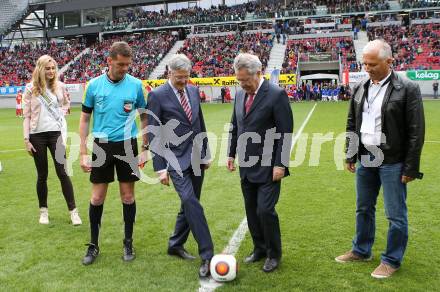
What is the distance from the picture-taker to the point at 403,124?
417 cm

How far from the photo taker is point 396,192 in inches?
166

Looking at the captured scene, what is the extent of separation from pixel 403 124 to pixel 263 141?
123 centimetres

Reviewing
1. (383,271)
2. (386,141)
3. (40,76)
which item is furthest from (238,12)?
(383,271)

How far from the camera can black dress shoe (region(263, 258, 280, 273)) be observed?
4543 mm

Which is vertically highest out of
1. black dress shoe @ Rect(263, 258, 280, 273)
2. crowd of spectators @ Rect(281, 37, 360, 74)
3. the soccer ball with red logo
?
crowd of spectators @ Rect(281, 37, 360, 74)

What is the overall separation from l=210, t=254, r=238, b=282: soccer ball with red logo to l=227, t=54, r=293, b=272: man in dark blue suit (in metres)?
0.41

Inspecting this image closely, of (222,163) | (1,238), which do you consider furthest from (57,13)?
(1,238)

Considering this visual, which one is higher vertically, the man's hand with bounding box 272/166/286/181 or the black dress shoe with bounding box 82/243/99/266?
the man's hand with bounding box 272/166/286/181

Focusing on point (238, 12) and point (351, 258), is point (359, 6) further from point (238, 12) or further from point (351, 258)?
point (351, 258)

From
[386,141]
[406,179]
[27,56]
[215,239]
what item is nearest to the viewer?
[406,179]

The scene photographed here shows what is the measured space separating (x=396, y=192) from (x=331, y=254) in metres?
1.10

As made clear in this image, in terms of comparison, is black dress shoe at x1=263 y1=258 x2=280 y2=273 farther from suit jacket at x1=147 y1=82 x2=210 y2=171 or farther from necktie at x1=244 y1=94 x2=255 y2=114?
necktie at x1=244 y1=94 x2=255 y2=114

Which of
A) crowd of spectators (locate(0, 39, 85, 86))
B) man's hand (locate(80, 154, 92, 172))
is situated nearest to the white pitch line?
man's hand (locate(80, 154, 92, 172))

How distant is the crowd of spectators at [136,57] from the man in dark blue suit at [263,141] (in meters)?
42.2
